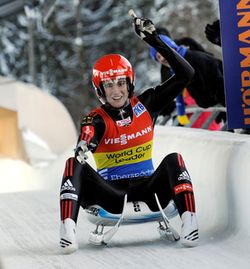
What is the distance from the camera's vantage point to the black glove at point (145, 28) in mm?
4355

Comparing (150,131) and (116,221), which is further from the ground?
(150,131)

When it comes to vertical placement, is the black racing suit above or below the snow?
above

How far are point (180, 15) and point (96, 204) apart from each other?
76.7 ft

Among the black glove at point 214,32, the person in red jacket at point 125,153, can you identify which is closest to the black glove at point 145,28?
the person in red jacket at point 125,153

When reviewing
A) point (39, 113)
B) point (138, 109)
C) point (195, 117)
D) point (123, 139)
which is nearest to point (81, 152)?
point (123, 139)

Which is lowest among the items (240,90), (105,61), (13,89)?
(13,89)

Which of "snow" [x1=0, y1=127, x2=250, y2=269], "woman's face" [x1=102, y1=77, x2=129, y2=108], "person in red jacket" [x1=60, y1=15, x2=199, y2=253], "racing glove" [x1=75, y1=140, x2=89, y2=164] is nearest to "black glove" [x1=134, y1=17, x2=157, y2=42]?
"person in red jacket" [x1=60, y1=15, x2=199, y2=253]

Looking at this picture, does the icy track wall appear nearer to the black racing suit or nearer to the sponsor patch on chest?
the black racing suit

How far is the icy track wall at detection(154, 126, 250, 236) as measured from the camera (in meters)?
4.39

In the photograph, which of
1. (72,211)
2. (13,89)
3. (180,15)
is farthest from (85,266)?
(180,15)

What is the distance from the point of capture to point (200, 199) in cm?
511

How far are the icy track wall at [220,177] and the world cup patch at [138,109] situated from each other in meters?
0.60

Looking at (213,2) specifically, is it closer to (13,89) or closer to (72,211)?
(13,89)

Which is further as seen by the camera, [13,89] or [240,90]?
[13,89]
